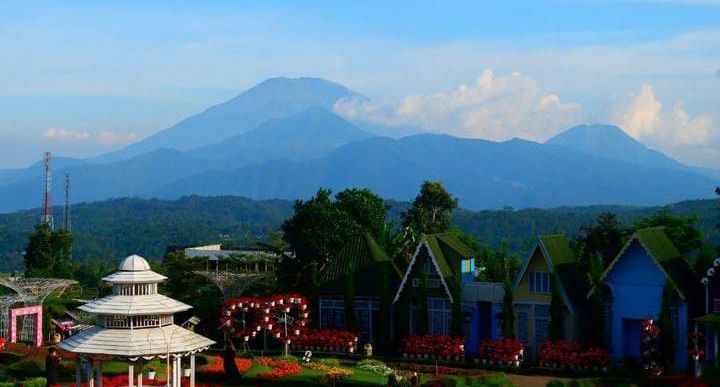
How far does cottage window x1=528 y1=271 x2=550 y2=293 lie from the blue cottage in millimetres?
1807

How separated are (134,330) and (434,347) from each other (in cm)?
1281

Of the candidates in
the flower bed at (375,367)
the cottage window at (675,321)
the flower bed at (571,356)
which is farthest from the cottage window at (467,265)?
the cottage window at (675,321)

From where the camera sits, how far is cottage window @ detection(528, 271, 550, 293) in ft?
117

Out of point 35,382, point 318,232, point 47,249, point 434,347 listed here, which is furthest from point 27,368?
point 47,249

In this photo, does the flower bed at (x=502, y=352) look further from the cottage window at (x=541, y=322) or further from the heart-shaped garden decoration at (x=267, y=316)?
the heart-shaped garden decoration at (x=267, y=316)

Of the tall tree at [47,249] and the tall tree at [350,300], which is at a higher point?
the tall tree at [47,249]

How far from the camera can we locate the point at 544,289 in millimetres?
35750

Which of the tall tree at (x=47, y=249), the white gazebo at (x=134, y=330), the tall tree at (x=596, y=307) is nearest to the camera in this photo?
the white gazebo at (x=134, y=330)

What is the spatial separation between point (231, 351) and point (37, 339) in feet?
44.5

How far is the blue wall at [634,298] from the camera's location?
3344 cm

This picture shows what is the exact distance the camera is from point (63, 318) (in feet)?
152

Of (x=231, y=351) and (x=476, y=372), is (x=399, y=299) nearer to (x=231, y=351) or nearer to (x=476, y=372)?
(x=476, y=372)

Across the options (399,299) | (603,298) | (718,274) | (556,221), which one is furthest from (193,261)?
(556,221)

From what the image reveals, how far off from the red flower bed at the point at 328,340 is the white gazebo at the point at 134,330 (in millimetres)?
10408
